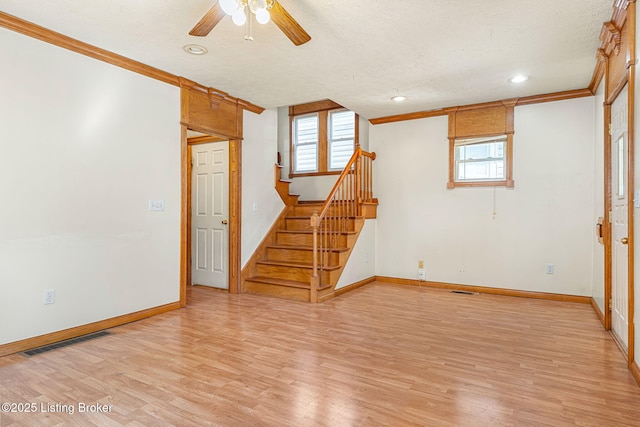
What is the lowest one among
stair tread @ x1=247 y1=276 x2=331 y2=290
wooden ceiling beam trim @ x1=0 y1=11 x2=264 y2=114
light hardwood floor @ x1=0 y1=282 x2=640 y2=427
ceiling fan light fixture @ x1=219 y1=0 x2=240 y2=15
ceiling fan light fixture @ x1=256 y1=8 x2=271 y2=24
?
light hardwood floor @ x1=0 y1=282 x2=640 y2=427

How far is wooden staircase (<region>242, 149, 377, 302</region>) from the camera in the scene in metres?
4.46

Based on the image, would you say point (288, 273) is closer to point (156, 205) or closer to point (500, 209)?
point (156, 205)

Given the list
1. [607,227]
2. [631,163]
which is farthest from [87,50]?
[607,227]

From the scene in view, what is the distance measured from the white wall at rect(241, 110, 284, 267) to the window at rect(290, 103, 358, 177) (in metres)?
1.09

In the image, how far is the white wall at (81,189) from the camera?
269 centimetres

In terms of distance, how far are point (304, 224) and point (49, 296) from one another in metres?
3.22

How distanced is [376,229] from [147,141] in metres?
3.43

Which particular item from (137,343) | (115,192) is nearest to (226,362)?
(137,343)

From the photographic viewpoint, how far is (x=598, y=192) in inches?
152

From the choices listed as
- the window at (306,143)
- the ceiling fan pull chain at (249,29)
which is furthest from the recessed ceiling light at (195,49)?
the window at (306,143)

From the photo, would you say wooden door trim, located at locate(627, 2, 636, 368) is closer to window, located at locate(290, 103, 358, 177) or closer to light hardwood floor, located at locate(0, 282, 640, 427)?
light hardwood floor, located at locate(0, 282, 640, 427)

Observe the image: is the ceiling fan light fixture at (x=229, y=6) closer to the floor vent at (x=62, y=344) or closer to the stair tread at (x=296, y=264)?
the floor vent at (x=62, y=344)

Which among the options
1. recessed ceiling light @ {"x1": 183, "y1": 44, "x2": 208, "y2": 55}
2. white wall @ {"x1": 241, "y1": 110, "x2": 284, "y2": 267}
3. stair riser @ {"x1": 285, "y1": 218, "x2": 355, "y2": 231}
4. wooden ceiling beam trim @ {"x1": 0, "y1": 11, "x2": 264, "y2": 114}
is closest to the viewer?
wooden ceiling beam trim @ {"x1": 0, "y1": 11, "x2": 264, "y2": 114}

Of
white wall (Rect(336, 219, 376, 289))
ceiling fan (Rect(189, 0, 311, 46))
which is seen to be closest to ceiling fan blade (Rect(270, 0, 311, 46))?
ceiling fan (Rect(189, 0, 311, 46))
